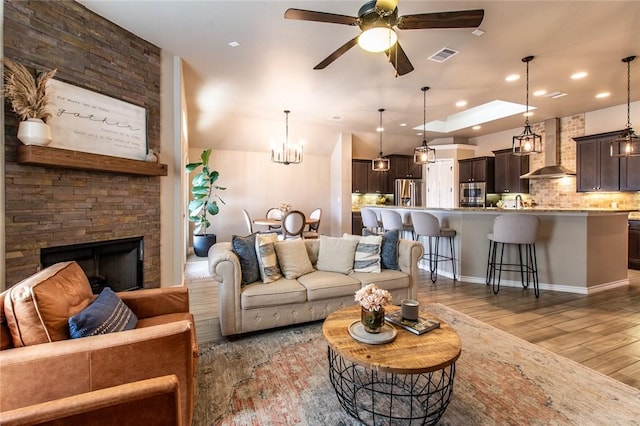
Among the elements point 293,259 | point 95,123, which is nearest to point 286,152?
point 293,259

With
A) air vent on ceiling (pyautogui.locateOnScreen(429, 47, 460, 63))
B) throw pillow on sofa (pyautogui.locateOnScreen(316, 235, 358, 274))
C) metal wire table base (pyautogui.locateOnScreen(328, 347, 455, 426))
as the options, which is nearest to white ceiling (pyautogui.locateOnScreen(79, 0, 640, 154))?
air vent on ceiling (pyautogui.locateOnScreen(429, 47, 460, 63))

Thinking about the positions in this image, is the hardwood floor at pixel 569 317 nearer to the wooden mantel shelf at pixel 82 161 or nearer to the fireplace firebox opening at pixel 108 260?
the fireplace firebox opening at pixel 108 260

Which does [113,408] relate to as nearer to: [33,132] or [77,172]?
[33,132]

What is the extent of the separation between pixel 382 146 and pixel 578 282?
18.3ft

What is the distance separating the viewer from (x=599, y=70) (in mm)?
4184

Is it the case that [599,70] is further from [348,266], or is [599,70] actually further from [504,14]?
[348,266]

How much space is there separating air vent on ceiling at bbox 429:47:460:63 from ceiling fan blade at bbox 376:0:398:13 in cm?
174

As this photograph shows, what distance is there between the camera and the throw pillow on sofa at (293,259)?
3160mm

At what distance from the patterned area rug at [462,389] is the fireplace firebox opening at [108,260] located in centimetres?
144

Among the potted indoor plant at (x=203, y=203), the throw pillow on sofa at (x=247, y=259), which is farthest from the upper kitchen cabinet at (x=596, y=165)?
the potted indoor plant at (x=203, y=203)

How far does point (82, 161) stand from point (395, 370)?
9.88 feet

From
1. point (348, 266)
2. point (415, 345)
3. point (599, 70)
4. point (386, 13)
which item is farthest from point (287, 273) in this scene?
point (599, 70)

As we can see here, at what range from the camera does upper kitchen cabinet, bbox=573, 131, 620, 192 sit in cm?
559

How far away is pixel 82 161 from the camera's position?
2.66 meters
